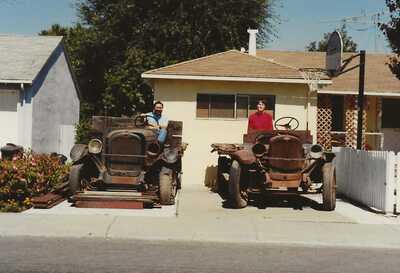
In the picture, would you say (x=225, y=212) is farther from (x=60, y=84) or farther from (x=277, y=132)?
(x=60, y=84)

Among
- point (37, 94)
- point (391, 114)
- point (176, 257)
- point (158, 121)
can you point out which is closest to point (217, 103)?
point (158, 121)

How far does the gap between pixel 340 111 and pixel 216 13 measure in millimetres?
11214

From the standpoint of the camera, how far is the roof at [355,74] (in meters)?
20.7

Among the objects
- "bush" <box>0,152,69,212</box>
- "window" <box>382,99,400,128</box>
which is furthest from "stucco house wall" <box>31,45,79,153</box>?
"window" <box>382,99,400,128</box>

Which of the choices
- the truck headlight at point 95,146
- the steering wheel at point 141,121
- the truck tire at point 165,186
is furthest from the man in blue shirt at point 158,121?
the truck headlight at point 95,146

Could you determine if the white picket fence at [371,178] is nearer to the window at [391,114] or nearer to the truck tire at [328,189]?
the truck tire at [328,189]

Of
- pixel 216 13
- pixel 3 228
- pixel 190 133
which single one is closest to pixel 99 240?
pixel 3 228

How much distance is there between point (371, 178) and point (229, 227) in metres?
4.15

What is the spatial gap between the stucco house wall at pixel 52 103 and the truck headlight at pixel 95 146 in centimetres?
880

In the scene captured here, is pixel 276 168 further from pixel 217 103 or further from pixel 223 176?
pixel 217 103

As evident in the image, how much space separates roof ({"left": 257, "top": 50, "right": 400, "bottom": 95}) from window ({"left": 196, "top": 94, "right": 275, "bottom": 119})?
12.9 ft

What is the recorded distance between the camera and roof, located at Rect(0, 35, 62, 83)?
19.4 meters

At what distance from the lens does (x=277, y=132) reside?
12320mm

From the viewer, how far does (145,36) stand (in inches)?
1239
